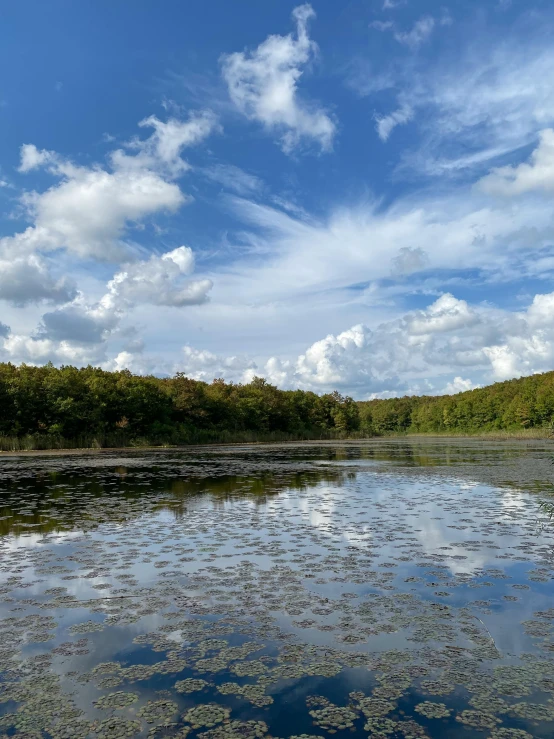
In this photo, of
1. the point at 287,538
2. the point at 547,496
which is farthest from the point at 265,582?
the point at 547,496

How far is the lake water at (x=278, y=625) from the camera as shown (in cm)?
444

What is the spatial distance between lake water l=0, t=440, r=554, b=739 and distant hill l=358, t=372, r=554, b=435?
92823 mm

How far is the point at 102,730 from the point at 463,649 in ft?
12.0

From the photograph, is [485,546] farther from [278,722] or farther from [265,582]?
[278,722]

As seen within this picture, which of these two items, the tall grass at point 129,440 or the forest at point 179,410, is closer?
the tall grass at point 129,440

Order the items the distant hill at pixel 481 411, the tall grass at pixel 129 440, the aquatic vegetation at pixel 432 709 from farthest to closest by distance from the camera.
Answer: the distant hill at pixel 481 411
the tall grass at pixel 129 440
the aquatic vegetation at pixel 432 709

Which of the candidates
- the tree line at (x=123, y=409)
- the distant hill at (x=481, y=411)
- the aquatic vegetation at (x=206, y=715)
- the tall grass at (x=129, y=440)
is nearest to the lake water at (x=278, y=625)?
the aquatic vegetation at (x=206, y=715)

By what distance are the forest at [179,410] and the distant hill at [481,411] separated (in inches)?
12.5

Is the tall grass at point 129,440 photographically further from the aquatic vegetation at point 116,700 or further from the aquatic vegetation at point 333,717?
the aquatic vegetation at point 333,717

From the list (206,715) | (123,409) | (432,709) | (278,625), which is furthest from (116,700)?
(123,409)

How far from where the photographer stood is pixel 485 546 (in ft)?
33.9

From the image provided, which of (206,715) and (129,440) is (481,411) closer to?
(129,440)

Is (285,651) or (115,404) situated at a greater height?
(115,404)

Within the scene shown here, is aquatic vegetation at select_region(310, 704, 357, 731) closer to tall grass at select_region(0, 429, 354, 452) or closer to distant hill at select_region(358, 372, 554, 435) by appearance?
tall grass at select_region(0, 429, 354, 452)
